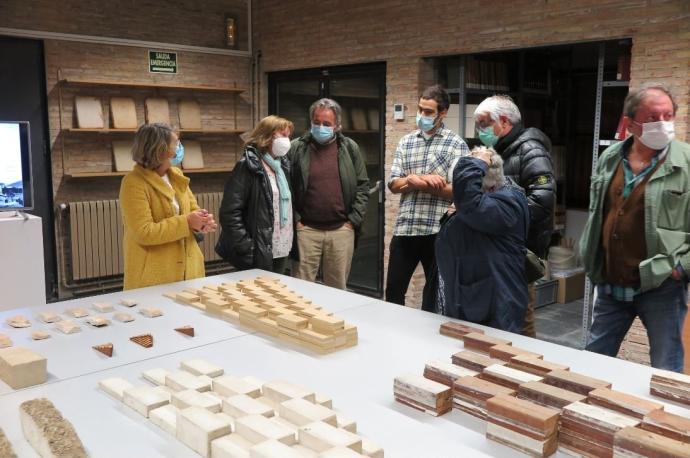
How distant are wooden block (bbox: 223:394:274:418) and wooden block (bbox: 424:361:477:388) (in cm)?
49

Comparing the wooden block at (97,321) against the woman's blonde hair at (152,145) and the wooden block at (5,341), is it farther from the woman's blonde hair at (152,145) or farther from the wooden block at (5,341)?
the woman's blonde hair at (152,145)

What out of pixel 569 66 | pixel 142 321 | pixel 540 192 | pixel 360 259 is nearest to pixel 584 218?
pixel 569 66

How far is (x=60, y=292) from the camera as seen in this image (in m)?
6.30

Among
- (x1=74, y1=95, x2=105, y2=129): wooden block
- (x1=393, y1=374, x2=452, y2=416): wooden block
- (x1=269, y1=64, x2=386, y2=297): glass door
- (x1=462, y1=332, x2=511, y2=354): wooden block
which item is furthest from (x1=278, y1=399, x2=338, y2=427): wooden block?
(x1=74, y1=95, x2=105, y2=129): wooden block

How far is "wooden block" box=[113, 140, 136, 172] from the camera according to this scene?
6.46m

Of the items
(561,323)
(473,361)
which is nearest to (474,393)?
(473,361)

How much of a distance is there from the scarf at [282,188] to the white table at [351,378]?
1.26m

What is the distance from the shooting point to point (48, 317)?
2459 millimetres

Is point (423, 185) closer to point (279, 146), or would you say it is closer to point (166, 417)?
point (279, 146)

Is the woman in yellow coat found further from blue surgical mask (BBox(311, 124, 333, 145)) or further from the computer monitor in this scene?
the computer monitor

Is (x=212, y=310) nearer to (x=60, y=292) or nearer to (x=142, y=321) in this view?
(x=142, y=321)

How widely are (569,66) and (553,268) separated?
2239 millimetres

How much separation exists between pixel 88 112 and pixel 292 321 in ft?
15.8

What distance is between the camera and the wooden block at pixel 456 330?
2277 millimetres
